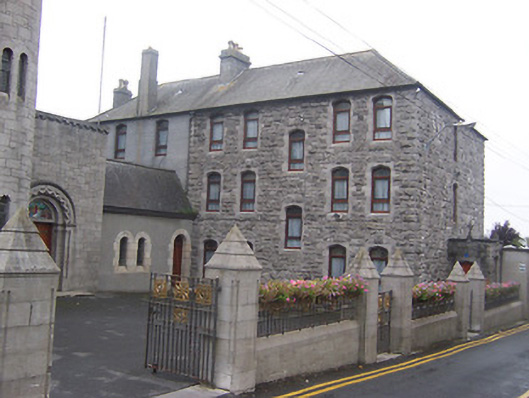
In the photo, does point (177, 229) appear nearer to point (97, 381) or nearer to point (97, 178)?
point (97, 178)

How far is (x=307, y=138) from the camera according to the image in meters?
25.2

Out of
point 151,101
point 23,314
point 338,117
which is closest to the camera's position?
point 23,314

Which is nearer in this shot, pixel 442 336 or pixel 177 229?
pixel 442 336

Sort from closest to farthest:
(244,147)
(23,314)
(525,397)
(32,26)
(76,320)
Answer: (23,314) < (525,397) < (76,320) < (32,26) < (244,147)

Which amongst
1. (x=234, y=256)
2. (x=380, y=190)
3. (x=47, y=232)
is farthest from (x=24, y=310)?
(x=380, y=190)

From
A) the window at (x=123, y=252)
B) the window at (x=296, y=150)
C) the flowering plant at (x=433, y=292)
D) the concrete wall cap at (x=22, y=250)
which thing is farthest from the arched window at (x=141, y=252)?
the concrete wall cap at (x=22, y=250)

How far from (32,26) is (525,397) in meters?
16.2

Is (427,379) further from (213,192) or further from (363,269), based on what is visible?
(213,192)

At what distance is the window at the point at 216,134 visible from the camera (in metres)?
28.1

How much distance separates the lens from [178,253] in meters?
27.8

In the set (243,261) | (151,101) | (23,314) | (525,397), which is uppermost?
(151,101)

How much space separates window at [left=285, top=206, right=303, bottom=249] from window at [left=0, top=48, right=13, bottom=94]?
547 inches

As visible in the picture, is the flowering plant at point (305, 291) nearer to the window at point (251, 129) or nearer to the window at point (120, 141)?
the window at point (251, 129)

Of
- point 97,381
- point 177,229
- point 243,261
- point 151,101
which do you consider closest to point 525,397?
point 243,261
